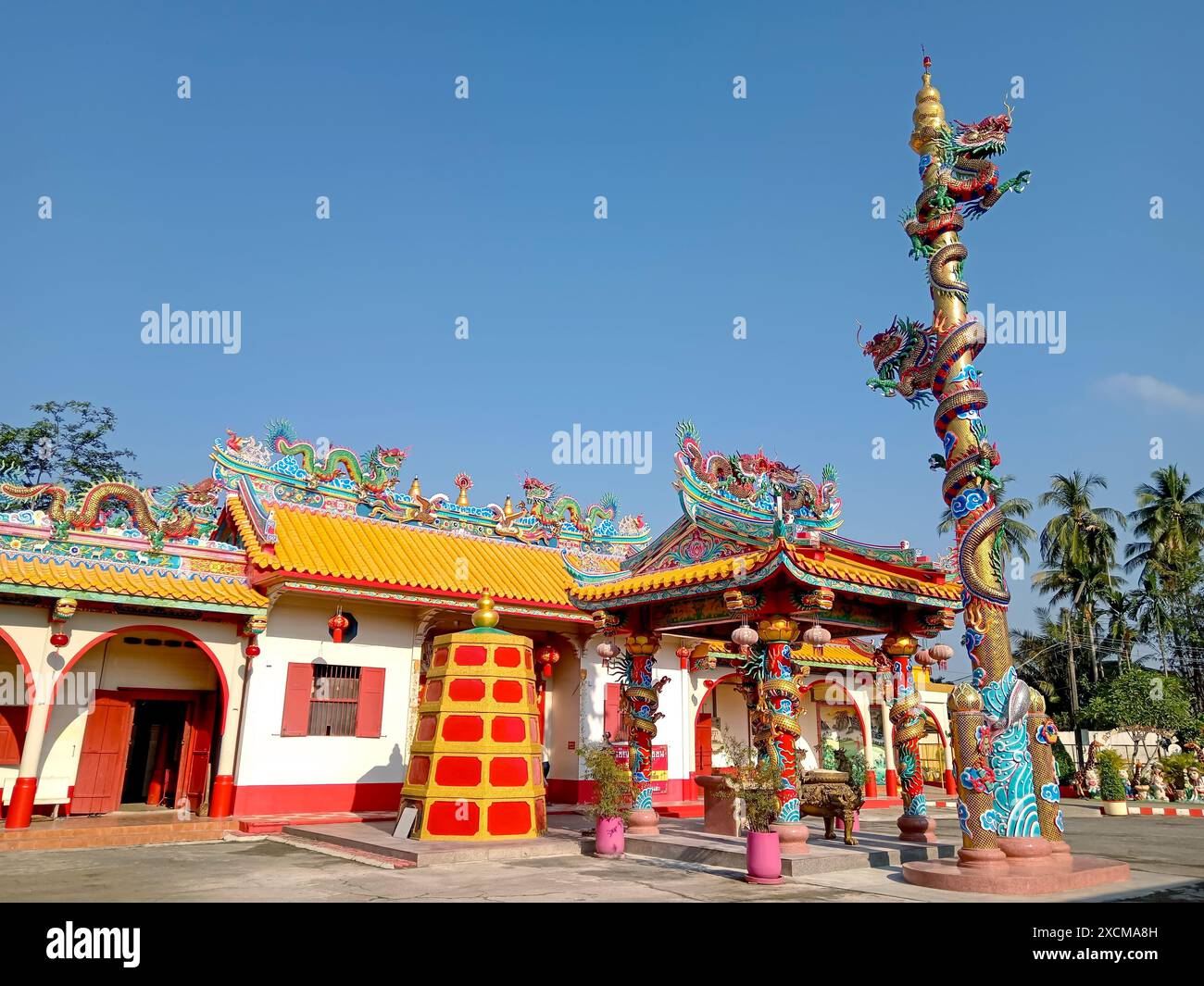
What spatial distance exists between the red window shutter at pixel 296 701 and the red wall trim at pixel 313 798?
2.93 ft

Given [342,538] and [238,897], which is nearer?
[238,897]

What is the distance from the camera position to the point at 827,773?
11.9m

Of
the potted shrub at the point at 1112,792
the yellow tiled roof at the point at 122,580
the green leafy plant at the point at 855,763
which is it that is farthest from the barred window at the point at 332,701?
the potted shrub at the point at 1112,792

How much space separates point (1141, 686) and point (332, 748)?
994 inches

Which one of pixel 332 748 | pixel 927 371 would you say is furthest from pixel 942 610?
pixel 332 748

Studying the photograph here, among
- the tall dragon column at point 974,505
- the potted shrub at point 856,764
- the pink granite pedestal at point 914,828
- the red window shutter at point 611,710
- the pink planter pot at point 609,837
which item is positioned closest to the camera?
the tall dragon column at point 974,505

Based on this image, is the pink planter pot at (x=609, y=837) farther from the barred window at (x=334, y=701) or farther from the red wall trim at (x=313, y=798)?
the barred window at (x=334, y=701)

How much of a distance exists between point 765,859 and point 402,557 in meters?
9.69

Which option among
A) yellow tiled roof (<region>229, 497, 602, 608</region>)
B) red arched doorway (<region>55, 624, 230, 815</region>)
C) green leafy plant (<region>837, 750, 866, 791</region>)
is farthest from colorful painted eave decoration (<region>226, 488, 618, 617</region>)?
green leafy plant (<region>837, 750, 866, 791</region>)

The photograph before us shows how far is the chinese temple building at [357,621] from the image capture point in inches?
447

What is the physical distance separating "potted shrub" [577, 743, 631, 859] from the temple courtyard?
0.26m

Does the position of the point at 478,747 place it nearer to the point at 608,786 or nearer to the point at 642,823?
the point at 608,786

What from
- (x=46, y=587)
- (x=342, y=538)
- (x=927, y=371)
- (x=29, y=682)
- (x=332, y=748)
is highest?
(x=927, y=371)
